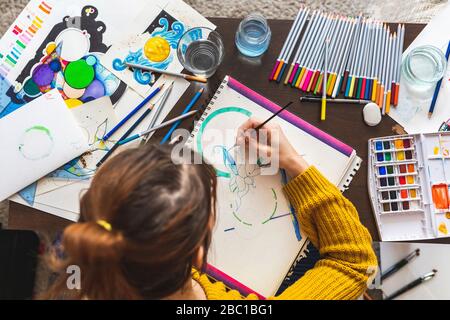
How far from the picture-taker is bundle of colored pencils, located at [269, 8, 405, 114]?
2.49ft

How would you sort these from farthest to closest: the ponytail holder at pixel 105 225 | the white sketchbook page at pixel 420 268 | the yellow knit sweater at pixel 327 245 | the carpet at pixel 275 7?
the carpet at pixel 275 7, the white sketchbook page at pixel 420 268, the yellow knit sweater at pixel 327 245, the ponytail holder at pixel 105 225

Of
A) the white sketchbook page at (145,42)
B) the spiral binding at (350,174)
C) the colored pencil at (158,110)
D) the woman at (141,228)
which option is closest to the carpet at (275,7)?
the white sketchbook page at (145,42)

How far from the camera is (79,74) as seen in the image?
0.77m

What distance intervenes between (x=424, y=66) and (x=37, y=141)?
749 mm

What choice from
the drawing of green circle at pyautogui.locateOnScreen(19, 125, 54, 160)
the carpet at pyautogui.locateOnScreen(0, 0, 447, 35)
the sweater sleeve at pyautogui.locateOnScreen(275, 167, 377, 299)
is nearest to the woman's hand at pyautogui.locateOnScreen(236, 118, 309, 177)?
the sweater sleeve at pyautogui.locateOnScreen(275, 167, 377, 299)

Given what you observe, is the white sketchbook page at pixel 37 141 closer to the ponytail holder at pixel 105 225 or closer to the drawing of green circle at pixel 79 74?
the drawing of green circle at pixel 79 74

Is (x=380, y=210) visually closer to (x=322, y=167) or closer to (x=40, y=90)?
(x=322, y=167)

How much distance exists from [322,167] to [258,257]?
0.67 feet

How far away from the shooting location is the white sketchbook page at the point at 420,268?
2.63 feet

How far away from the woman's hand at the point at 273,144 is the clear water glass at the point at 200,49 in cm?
13

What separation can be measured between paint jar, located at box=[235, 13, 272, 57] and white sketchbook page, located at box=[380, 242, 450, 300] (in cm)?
45

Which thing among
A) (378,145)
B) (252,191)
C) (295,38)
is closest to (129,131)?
(252,191)

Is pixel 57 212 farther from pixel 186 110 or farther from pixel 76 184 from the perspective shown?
pixel 186 110
